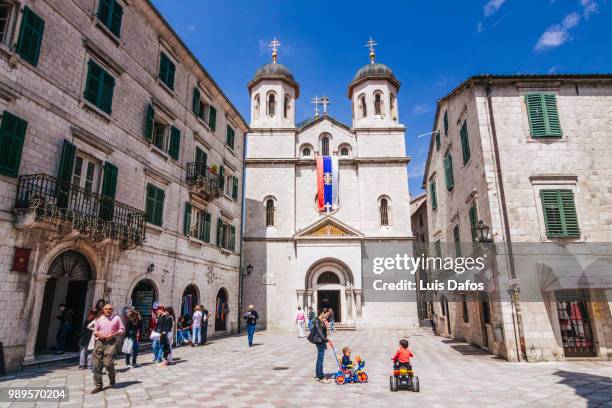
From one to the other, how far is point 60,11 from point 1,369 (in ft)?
34.0

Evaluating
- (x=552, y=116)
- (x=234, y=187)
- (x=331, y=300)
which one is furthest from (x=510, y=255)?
(x=234, y=187)

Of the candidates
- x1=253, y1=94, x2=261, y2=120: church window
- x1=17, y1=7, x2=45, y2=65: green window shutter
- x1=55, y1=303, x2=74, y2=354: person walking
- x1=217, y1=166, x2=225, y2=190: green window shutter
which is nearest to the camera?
x1=17, y1=7, x2=45, y2=65: green window shutter

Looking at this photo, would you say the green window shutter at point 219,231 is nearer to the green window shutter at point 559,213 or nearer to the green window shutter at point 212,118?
the green window shutter at point 212,118

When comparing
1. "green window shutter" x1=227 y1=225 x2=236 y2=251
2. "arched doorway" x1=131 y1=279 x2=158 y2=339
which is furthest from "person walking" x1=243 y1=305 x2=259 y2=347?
"green window shutter" x1=227 y1=225 x2=236 y2=251

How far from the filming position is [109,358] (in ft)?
A: 26.4

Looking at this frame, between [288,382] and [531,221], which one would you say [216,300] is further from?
[531,221]

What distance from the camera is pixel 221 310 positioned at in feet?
71.2

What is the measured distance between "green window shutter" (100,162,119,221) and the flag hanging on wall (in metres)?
17.2

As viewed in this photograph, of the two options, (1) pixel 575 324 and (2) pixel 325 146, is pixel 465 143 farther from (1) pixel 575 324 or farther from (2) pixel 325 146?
(2) pixel 325 146

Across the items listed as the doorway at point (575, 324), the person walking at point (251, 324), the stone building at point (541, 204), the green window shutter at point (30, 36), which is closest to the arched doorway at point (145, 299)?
the person walking at point (251, 324)

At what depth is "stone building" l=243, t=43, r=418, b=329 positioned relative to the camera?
86.7ft

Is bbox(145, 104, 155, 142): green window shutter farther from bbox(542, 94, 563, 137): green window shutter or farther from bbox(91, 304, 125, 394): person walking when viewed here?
bbox(542, 94, 563, 137): green window shutter

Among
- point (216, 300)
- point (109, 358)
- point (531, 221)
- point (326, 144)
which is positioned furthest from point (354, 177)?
point (109, 358)

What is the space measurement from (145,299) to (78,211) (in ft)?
17.5
